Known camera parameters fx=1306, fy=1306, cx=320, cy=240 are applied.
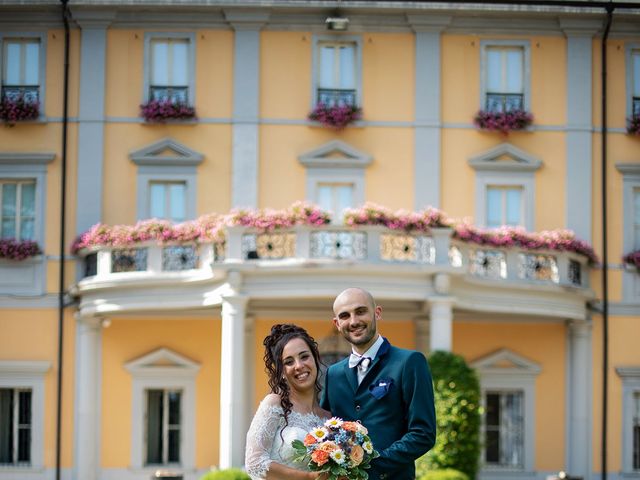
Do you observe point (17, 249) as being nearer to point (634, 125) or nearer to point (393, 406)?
point (634, 125)

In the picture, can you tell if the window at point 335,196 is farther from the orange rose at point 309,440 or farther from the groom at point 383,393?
the orange rose at point 309,440

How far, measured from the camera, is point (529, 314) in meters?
24.4

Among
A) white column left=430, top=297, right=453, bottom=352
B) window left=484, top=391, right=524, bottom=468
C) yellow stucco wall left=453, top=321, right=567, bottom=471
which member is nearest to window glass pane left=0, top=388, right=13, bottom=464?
white column left=430, top=297, right=453, bottom=352

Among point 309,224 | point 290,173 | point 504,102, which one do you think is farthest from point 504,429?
point 309,224

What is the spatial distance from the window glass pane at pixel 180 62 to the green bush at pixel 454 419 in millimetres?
7811

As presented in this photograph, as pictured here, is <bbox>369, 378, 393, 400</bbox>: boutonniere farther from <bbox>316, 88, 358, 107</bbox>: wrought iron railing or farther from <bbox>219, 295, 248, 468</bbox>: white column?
<bbox>316, 88, 358, 107</bbox>: wrought iron railing

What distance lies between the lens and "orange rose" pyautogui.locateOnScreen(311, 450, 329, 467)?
7113 mm

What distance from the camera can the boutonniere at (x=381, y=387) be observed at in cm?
752

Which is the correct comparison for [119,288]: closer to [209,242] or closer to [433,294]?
[209,242]

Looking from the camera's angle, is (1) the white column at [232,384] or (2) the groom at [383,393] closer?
(2) the groom at [383,393]

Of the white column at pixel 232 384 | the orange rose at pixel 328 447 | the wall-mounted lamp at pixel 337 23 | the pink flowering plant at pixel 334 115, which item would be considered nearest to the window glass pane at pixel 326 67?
the pink flowering plant at pixel 334 115

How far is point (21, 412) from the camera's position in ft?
83.7

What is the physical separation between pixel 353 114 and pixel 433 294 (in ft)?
16.5

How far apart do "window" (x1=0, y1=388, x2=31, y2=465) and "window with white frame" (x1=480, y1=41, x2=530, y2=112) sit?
10.8 metres
